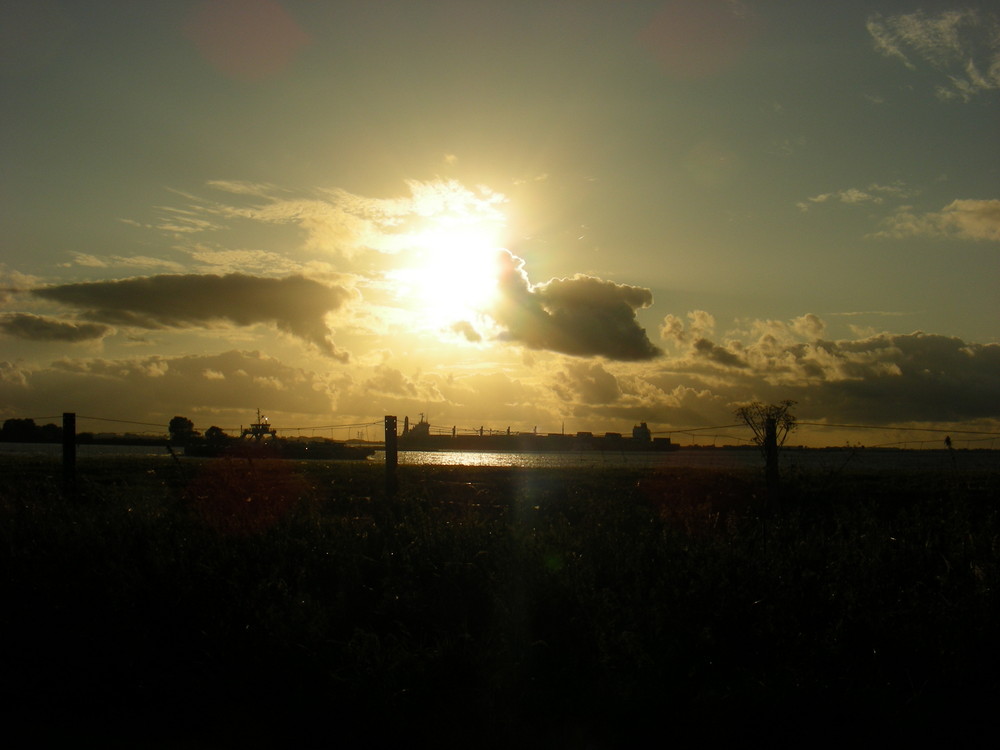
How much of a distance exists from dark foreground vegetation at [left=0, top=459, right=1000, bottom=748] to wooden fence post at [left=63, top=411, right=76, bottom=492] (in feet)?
12.6

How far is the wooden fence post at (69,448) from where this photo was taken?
1335 centimetres

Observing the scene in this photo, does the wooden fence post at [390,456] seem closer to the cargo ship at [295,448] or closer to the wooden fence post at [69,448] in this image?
the wooden fence post at [69,448]

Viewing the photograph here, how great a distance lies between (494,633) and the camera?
Answer: 6266 mm

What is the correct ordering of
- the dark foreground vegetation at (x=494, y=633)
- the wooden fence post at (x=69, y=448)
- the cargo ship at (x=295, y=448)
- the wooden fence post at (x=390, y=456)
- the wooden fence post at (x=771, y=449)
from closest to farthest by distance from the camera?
the dark foreground vegetation at (x=494, y=633) → the wooden fence post at (x=771, y=449) → the wooden fence post at (x=69, y=448) → the wooden fence post at (x=390, y=456) → the cargo ship at (x=295, y=448)

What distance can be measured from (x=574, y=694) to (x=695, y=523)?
524 cm

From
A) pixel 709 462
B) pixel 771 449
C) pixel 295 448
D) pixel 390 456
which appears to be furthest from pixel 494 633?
pixel 295 448

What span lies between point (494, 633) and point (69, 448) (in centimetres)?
1011

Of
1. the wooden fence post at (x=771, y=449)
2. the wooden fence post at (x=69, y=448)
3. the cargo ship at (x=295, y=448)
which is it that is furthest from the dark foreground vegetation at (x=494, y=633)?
the cargo ship at (x=295, y=448)

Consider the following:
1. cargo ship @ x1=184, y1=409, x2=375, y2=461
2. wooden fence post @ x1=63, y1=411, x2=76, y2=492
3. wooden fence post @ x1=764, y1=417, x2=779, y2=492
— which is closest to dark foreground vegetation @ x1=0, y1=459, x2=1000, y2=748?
wooden fence post @ x1=764, y1=417, x2=779, y2=492

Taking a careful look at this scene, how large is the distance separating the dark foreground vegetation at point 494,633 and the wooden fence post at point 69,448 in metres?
3.85

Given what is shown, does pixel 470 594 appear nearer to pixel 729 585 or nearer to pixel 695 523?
pixel 729 585

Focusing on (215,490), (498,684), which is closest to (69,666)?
(498,684)

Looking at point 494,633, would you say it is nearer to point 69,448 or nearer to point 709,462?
point 69,448

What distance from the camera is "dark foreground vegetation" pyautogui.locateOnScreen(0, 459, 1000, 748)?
17.5 feet
